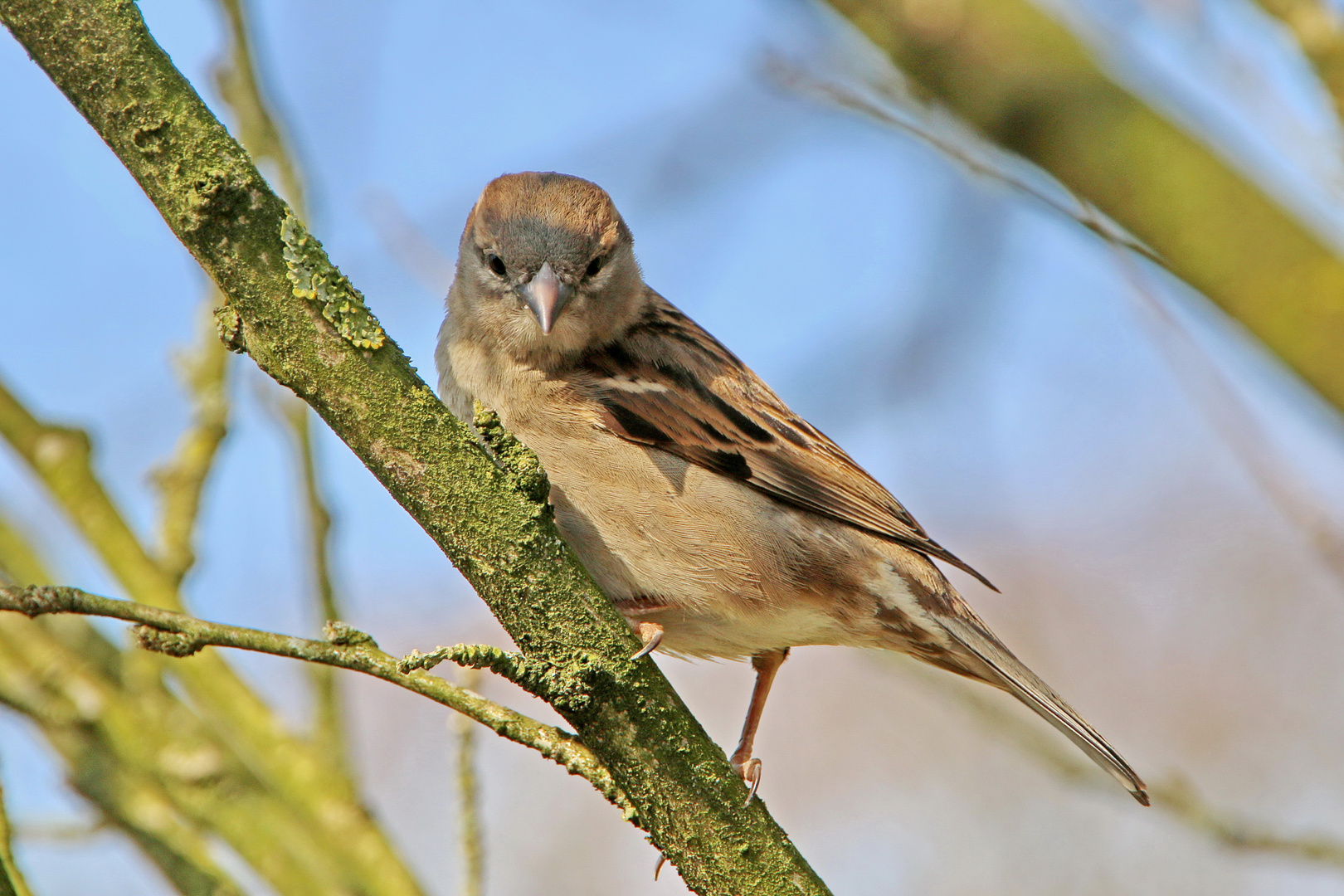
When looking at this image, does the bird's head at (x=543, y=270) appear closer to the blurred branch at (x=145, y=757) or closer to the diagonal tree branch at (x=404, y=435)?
the blurred branch at (x=145, y=757)

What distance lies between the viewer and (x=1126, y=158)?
2.63 metres

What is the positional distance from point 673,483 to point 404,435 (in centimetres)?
158

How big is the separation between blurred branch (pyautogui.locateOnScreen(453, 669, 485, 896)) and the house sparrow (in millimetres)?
667

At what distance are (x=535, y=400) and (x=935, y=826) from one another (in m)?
4.52

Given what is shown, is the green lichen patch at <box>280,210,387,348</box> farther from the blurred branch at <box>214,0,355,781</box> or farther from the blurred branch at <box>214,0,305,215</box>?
the blurred branch at <box>214,0,305,215</box>

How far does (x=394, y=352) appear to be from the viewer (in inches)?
77.5

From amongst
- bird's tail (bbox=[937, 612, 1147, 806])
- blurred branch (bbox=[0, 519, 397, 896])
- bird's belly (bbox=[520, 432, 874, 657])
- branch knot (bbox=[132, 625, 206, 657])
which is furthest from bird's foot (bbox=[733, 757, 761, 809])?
branch knot (bbox=[132, 625, 206, 657])

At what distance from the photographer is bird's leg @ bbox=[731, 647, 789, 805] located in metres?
3.30

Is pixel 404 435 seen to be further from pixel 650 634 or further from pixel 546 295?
pixel 546 295

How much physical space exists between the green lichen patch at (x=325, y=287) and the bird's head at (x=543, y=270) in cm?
142

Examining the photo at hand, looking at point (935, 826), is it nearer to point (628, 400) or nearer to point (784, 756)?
point (784, 756)

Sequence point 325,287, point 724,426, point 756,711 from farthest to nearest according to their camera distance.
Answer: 1. point 724,426
2. point 756,711
3. point 325,287

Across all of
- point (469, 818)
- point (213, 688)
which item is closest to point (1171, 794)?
point (469, 818)

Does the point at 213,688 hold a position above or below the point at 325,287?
above
